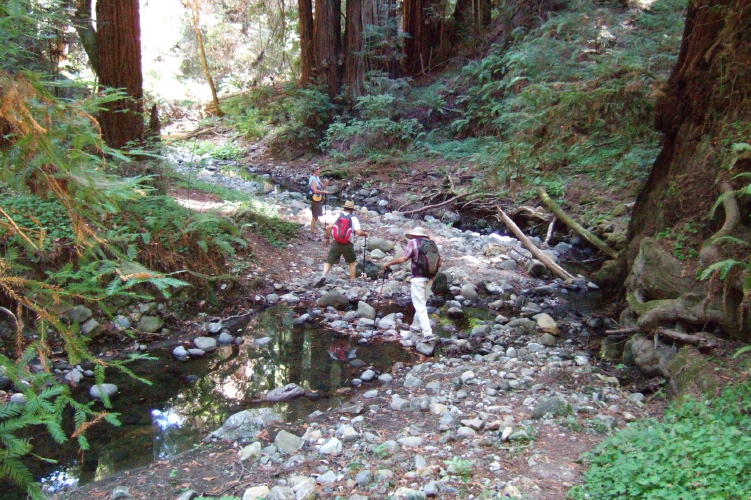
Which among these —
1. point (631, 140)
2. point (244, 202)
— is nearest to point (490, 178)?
point (631, 140)

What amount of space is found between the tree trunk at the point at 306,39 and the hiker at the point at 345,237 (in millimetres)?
13211

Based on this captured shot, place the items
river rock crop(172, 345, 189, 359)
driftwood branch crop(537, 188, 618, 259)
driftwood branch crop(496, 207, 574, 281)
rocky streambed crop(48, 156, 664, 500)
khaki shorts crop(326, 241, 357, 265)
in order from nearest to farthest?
rocky streambed crop(48, 156, 664, 500) → river rock crop(172, 345, 189, 359) → khaki shorts crop(326, 241, 357, 265) → driftwood branch crop(496, 207, 574, 281) → driftwood branch crop(537, 188, 618, 259)

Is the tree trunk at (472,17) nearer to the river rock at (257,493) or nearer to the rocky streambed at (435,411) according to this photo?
the rocky streambed at (435,411)

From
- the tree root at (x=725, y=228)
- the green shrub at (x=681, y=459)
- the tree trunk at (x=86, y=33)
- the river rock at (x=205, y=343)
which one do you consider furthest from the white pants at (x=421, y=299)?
the tree trunk at (x=86, y=33)

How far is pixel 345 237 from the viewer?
9117mm

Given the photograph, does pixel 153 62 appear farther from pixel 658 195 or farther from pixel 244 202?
pixel 658 195

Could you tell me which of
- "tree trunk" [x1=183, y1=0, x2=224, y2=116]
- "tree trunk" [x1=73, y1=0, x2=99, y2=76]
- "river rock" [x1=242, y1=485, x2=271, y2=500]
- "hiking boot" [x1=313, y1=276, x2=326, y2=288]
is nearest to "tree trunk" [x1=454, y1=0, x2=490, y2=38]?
"tree trunk" [x1=183, y1=0, x2=224, y2=116]

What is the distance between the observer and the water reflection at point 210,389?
472cm

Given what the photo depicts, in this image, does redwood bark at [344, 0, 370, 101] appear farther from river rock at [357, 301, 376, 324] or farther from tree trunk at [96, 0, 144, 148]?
river rock at [357, 301, 376, 324]

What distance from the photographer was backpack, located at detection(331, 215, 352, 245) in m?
9.09

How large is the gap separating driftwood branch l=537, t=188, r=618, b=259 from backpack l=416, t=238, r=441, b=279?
378 centimetres

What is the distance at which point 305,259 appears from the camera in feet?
34.0

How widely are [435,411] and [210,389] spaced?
8.31 ft

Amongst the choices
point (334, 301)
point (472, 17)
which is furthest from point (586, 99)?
point (472, 17)
